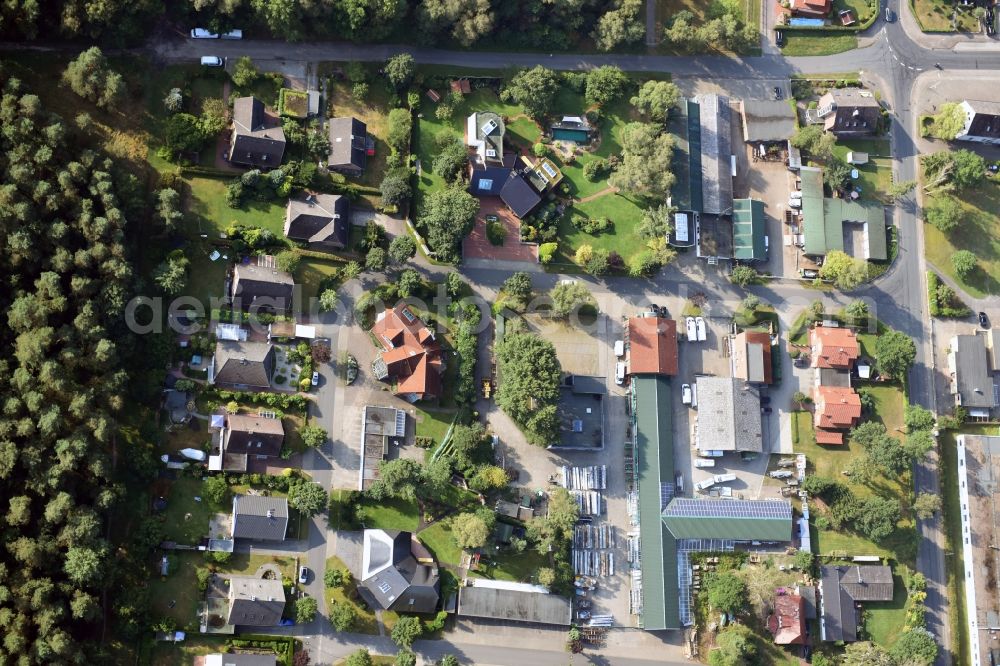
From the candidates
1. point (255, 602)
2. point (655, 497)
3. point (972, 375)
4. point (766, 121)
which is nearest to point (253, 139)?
point (255, 602)

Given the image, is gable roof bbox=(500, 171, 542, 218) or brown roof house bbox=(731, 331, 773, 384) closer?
brown roof house bbox=(731, 331, 773, 384)

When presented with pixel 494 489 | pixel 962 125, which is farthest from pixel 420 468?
pixel 962 125

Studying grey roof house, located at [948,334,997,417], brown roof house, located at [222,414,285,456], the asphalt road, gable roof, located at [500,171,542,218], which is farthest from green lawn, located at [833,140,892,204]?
brown roof house, located at [222,414,285,456]

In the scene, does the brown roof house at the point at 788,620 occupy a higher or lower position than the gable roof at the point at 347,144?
lower

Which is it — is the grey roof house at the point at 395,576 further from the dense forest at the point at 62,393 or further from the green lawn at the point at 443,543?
the dense forest at the point at 62,393

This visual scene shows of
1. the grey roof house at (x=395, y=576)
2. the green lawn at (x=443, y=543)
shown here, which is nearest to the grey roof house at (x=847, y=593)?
the green lawn at (x=443, y=543)

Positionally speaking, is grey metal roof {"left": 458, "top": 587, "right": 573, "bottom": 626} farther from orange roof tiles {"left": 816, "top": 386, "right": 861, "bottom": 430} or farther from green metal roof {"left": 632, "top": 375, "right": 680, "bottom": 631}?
orange roof tiles {"left": 816, "top": 386, "right": 861, "bottom": 430}
